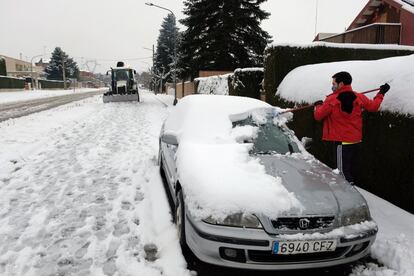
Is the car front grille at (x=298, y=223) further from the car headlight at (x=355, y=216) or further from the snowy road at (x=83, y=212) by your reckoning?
the snowy road at (x=83, y=212)

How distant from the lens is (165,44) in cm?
5584

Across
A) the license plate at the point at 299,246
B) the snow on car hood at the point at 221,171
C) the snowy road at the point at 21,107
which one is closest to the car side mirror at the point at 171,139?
the snow on car hood at the point at 221,171

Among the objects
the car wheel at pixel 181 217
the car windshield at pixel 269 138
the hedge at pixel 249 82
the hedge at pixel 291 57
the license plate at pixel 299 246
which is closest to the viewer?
the license plate at pixel 299 246

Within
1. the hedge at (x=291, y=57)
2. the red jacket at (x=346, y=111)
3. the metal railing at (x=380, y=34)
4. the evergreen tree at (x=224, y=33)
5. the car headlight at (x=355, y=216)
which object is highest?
the evergreen tree at (x=224, y=33)

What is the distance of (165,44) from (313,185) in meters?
55.3

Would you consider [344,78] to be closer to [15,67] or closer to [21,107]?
[21,107]

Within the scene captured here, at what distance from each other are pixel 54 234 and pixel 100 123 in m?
10.1

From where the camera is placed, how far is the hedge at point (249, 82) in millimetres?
12859

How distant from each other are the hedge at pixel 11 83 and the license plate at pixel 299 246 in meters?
50.6

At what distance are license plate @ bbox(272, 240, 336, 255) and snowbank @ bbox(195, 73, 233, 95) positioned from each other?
1213cm

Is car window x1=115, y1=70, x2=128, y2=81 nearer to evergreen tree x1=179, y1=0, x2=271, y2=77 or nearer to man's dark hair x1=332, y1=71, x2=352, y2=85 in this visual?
evergreen tree x1=179, y1=0, x2=271, y2=77

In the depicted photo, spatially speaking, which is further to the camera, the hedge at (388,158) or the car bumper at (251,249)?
the hedge at (388,158)

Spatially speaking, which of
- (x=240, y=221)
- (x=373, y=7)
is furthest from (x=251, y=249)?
(x=373, y=7)

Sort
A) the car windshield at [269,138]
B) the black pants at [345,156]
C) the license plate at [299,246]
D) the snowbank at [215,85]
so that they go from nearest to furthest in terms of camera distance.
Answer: the license plate at [299,246], the car windshield at [269,138], the black pants at [345,156], the snowbank at [215,85]
